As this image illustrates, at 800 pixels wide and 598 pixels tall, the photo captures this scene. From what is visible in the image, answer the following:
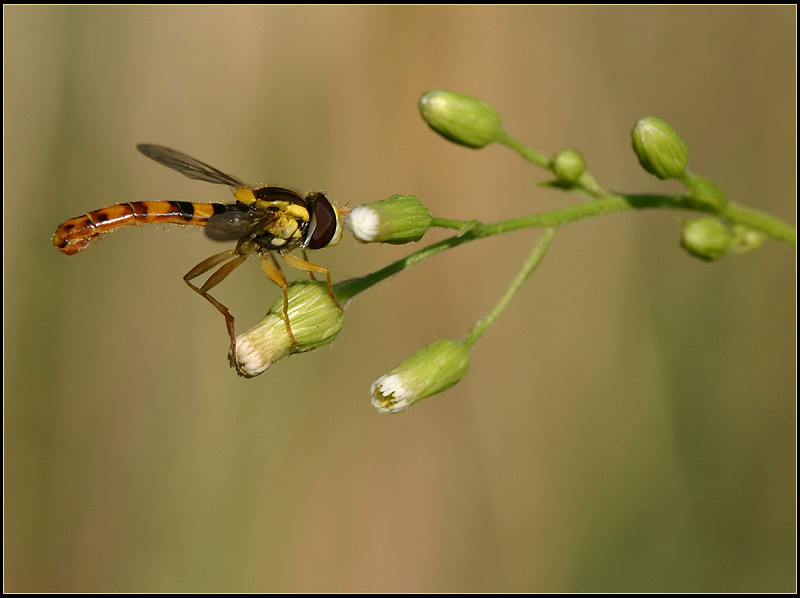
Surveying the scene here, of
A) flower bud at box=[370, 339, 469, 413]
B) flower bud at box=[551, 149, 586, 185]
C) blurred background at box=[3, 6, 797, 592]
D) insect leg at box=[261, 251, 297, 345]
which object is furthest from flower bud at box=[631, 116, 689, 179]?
blurred background at box=[3, 6, 797, 592]

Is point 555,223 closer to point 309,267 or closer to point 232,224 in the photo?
point 309,267

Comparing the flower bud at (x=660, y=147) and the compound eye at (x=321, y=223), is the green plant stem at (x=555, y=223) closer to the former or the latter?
the flower bud at (x=660, y=147)

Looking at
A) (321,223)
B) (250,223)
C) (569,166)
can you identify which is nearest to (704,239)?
(569,166)

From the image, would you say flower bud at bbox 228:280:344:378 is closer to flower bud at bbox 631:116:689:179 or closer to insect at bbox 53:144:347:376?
insect at bbox 53:144:347:376

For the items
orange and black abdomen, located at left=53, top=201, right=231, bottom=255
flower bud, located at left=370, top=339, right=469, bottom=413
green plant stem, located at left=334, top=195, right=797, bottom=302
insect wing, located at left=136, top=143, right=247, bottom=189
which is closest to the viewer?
green plant stem, located at left=334, top=195, right=797, bottom=302

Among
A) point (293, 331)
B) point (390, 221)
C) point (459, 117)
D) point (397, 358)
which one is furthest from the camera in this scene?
point (397, 358)

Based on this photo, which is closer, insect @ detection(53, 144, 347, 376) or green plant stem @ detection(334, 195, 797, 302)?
green plant stem @ detection(334, 195, 797, 302)

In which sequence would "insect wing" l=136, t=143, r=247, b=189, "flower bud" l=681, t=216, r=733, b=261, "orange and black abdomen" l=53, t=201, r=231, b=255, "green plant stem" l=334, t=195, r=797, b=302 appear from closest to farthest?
"green plant stem" l=334, t=195, r=797, b=302
"flower bud" l=681, t=216, r=733, b=261
"orange and black abdomen" l=53, t=201, r=231, b=255
"insect wing" l=136, t=143, r=247, b=189
